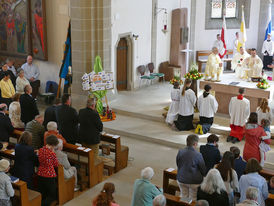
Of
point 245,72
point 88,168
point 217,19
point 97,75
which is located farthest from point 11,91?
point 217,19

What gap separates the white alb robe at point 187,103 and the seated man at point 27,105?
3.82 meters

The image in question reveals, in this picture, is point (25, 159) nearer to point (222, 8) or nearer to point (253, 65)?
point (253, 65)

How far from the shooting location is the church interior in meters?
7.16

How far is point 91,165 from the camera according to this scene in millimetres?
8742

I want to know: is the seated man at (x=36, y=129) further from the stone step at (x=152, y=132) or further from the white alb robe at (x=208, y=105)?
the white alb robe at (x=208, y=105)

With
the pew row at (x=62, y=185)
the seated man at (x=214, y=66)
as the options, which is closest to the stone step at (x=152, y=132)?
the seated man at (x=214, y=66)

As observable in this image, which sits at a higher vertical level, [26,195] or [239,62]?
[239,62]

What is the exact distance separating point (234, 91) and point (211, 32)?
7894 millimetres

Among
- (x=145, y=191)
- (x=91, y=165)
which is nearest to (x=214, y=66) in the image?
(x=91, y=165)

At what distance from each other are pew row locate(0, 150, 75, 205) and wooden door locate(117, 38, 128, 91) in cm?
749

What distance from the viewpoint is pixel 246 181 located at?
658cm

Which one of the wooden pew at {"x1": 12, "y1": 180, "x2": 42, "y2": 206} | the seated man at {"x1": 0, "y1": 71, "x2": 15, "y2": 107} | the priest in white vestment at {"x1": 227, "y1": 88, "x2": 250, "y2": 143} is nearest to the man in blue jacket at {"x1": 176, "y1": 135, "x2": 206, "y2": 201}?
the wooden pew at {"x1": 12, "y1": 180, "x2": 42, "y2": 206}

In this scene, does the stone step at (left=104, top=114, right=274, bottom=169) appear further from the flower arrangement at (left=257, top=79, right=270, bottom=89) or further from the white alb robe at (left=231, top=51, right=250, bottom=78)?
the white alb robe at (left=231, top=51, right=250, bottom=78)

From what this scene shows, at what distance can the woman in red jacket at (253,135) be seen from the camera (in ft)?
28.2
